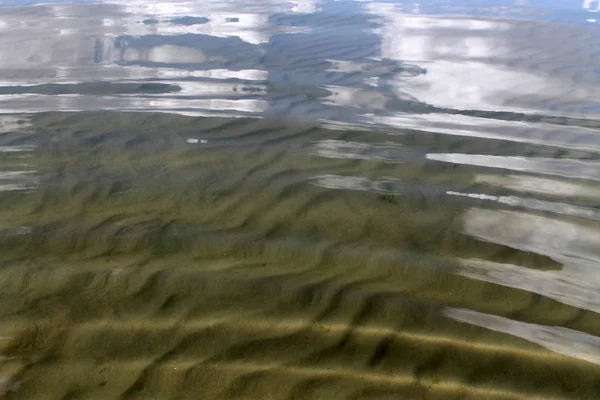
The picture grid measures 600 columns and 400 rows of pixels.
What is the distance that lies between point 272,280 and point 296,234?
50cm

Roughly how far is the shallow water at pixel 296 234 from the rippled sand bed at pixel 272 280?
0.01 meters

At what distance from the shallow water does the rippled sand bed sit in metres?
0.01

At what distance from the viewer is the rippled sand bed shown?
2340mm

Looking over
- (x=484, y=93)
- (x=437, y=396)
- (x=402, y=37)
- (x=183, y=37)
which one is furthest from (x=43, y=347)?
(x=402, y=37)

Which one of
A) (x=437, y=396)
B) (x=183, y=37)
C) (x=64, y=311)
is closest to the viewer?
(x=437, y=396)

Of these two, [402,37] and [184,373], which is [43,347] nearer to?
[184,373]

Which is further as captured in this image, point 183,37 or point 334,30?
point 334,30

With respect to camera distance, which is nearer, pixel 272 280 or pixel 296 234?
pixel 272 280

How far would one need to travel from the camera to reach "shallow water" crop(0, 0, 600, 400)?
7.83 ft

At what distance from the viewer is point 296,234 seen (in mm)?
3379

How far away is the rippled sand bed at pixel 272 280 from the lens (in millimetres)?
2340

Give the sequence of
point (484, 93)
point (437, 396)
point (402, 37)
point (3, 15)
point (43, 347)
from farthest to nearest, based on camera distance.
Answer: point (3, 15), point (402, 37), point (484, 93), point (43, 347), point (437, 396)

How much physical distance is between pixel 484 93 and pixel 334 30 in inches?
172

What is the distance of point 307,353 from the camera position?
2.46 m
